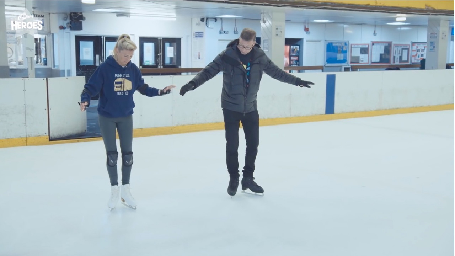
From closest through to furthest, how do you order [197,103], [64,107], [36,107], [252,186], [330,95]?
[252,186]
[36,107]
[64,107]
[197,103]
[330,95]

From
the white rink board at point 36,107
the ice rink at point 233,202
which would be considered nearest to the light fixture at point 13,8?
the white rink board at point 36,107

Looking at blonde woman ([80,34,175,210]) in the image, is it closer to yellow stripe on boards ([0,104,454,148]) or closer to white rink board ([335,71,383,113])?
yellow stripe on boards ([0,104,454,148])

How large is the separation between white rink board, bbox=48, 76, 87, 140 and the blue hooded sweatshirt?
Answer: 365 centimetres

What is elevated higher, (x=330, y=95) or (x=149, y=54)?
(x=149, y=54)

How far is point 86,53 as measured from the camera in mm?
14117

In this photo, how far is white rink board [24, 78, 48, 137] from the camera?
711 centimetres

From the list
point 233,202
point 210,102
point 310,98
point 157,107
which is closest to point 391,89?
point 310,98

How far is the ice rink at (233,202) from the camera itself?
3.35 metres

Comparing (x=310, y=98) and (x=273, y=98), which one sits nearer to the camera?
(x=273, y=98)

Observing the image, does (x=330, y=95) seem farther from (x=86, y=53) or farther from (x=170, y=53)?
(x=86, y=53)

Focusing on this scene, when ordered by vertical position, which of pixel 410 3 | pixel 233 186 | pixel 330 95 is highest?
pixel 410 3

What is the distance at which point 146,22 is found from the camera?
1479cm

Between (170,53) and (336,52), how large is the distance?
226 inches

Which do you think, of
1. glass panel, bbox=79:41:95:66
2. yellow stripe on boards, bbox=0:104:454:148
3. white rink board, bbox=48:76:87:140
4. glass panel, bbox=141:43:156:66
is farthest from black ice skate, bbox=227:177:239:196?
glass panel, bbox=141:43:156:66
